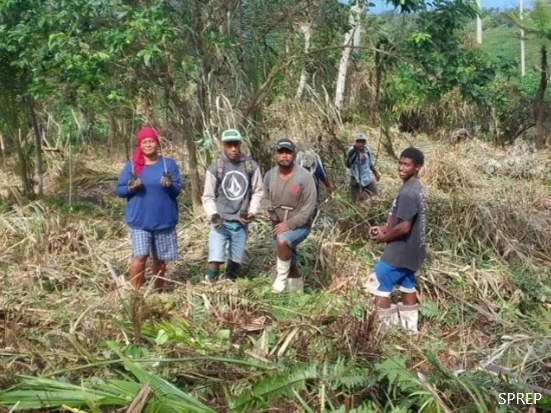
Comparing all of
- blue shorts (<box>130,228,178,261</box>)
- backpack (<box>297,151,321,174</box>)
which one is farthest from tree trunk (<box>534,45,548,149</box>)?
blue shorts (<box>130,228,178,261</box>)

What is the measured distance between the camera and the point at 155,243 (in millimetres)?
6164

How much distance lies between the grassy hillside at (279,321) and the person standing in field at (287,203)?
1.06 feet

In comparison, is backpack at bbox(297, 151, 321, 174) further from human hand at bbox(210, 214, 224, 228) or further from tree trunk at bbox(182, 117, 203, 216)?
human hand at bbox(210, 214, 224, 228)

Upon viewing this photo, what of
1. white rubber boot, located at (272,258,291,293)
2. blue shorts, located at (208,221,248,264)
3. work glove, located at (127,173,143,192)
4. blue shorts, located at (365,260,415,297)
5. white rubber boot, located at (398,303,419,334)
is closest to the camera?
blue shorts, located at (365,260,415,297)

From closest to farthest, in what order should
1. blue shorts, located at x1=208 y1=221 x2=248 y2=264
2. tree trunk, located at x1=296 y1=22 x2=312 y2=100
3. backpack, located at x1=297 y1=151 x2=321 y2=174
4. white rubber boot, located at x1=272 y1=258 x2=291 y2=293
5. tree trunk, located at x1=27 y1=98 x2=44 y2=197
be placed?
white rubber boot, located at x1=272 y1=258 x2=291 y2=293 < blue shorts, located at x1=208 y1=221 x2=248 y2=264 < backpack, located at x1=297 y1=151 x2=321 y2=174 < tree trunk, located at x1=296 y1=22 x2=312 y2=100 < tree trunk, located at x1=27 y1=98 x2=44 y2=197

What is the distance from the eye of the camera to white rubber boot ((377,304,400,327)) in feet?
17.4

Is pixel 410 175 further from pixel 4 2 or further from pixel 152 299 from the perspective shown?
pixel 4 2

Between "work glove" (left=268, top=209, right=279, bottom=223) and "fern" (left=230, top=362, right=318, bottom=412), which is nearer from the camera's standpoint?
"fern" (left=230, top=362, right=318, bottom=412)

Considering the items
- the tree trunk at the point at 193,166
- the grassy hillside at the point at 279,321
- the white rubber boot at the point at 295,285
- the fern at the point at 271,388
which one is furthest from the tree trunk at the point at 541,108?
the fern at the point at 271,388

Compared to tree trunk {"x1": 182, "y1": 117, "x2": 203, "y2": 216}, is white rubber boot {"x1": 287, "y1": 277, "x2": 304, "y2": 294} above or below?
below

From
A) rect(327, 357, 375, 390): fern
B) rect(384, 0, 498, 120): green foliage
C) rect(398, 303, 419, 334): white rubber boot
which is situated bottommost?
rect(398, 303, 419, 334): white rubber boot

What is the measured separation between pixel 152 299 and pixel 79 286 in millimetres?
1317

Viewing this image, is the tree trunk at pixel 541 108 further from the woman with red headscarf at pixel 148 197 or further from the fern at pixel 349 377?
the fern at pixel 349 377

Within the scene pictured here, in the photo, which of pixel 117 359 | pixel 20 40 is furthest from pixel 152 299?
pixel 20 40
